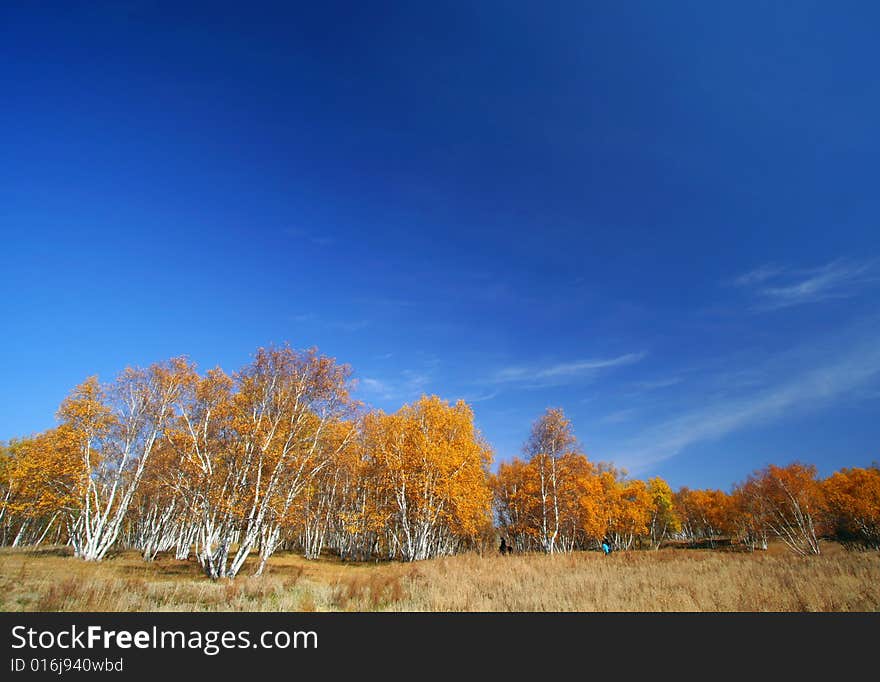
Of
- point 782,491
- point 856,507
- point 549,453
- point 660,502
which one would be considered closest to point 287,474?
point 549,453

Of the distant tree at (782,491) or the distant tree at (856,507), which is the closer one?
the distant tree at (782,491)

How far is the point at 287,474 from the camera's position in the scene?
24.5 m

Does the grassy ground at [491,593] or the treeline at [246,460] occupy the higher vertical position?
the treeline at [246,460]

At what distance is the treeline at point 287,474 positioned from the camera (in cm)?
2347

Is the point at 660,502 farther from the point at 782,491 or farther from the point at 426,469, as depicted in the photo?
the point at 426,469

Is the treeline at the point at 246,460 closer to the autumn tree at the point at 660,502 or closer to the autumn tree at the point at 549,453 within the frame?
the autumn tree at the point at 549,453

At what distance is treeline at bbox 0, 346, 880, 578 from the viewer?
23.5m

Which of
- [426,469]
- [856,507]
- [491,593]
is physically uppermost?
[426,469]

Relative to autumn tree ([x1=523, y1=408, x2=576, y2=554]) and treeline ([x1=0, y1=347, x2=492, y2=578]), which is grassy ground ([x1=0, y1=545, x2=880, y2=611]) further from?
autumn tree ([x1=523, y1=408, x2=576, y2=554])

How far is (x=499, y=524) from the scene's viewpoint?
214ft

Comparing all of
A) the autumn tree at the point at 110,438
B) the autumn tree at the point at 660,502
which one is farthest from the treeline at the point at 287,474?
the autumn tree at the point at 660,502
